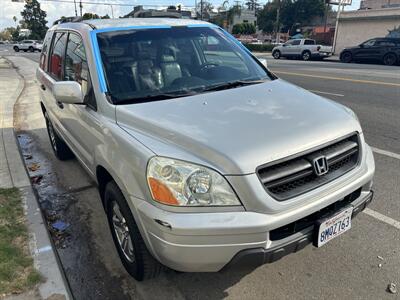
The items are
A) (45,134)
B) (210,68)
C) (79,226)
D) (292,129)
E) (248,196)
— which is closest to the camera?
(248,196)

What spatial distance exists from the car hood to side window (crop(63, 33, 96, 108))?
0.56 meters

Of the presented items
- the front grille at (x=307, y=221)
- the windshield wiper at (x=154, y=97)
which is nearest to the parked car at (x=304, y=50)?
the windshield wiper at (x=154, y=97)

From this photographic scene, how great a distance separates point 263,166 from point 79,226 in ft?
7.71

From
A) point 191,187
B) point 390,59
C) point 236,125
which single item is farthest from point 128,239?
point 390,59

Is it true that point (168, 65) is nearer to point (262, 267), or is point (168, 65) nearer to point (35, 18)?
point (262, 267)

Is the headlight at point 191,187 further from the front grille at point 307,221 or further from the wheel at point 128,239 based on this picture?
the wheel at point 128,239

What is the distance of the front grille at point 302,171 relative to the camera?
225 cm

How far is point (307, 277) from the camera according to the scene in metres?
2.88

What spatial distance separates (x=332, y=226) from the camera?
98.2 inches

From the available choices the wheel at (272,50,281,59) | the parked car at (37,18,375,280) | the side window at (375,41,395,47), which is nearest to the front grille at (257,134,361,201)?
the parked car at (37,18,375,280)

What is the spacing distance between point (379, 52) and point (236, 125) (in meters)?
23.2

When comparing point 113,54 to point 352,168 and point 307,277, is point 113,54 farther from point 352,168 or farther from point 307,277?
point 307,277

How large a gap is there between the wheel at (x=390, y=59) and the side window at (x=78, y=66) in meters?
22.0

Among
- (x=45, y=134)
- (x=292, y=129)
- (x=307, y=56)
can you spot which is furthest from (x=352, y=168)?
(x=307, y=56)
